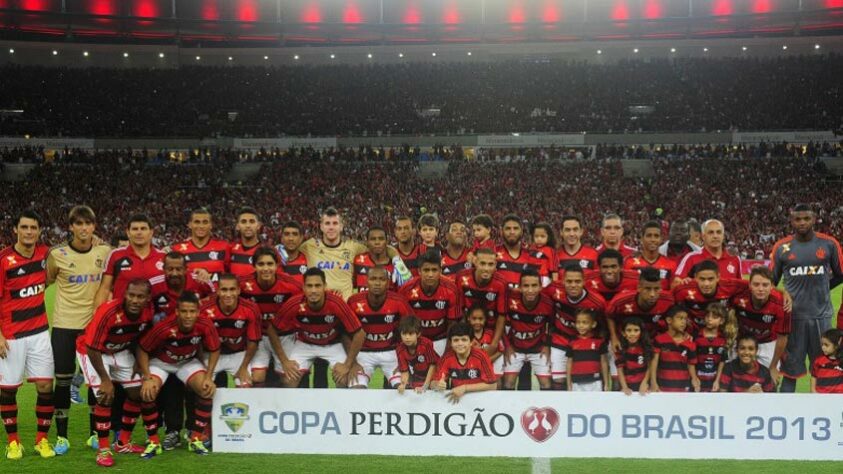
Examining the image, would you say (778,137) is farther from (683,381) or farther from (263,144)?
(683,381)

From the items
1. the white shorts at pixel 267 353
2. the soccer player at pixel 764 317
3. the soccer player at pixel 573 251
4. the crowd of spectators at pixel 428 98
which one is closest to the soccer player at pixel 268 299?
the white shorts at pixel 267 353

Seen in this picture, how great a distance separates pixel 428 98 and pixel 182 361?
36.5 meters

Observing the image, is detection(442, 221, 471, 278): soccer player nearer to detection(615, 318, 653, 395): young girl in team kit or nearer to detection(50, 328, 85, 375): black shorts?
detection(615, 318, 653, 395): young girl in team kit

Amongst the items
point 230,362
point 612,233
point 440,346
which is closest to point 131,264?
point 230,362

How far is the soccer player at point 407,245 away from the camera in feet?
25.7

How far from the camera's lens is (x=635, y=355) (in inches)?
256

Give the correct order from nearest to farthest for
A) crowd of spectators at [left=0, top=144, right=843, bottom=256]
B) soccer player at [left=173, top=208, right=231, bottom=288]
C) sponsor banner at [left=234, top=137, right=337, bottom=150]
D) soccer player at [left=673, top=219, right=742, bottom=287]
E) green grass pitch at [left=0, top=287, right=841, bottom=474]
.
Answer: green grass pitch at [left=0, top=287, right=841, bottom=474] → soccer player at [left=673, top=219, right=742, bottom=287] → soccer player at [left=173, top=208, right=231, bottom=288] → crowd of spectators at [left=0, top=144, right=843, bottom=256] → sponsor banner at [left=234, top=137, right=337, bottom=150]

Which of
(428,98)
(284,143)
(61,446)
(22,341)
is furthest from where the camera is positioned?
(428,98)

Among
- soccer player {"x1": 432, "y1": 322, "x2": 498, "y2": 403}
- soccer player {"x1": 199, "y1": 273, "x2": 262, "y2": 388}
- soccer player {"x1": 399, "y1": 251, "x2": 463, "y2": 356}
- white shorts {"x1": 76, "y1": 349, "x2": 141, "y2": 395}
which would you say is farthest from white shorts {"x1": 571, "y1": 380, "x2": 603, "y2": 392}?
white shorts {"x1": 76, "y1": 349, "x2": 141, "y2": 395}

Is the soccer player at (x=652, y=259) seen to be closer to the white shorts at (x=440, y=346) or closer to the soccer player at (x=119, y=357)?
the white shorts at (x=440, y=346)

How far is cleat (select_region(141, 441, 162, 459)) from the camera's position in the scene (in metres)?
6.34

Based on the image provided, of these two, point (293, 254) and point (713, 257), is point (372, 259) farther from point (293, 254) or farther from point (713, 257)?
point (713, 257)

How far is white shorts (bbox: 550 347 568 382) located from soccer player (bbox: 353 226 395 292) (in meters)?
1.67

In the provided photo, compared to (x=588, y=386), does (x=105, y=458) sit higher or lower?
lower
